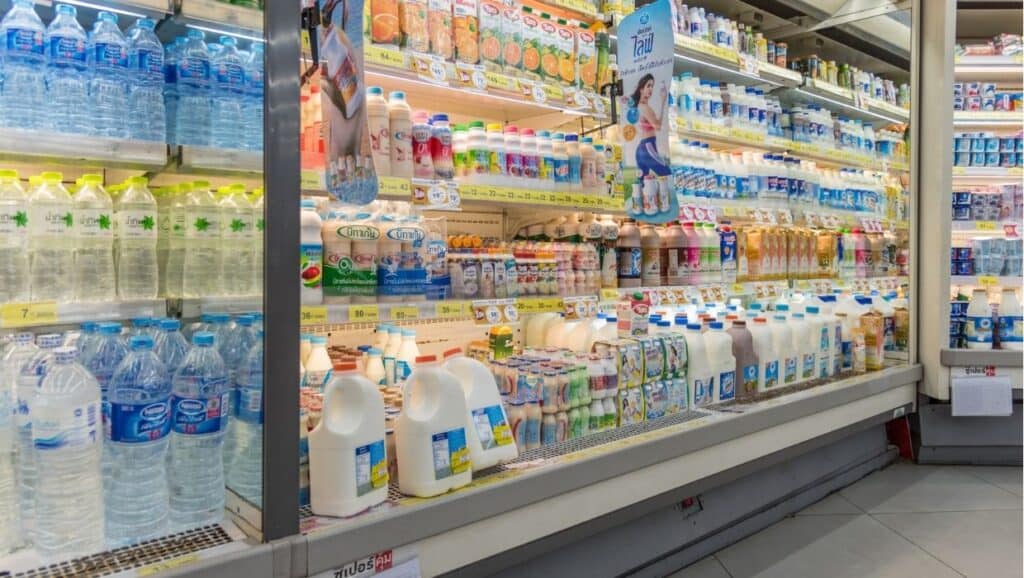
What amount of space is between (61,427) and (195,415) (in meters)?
0.28

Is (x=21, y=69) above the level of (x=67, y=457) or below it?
above

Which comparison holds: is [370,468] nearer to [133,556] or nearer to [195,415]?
[195,415]

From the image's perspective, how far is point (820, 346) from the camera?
369 cm

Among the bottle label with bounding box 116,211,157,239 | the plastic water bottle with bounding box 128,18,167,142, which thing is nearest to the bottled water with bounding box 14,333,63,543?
the bottle label with bounding box 116,211,157,239

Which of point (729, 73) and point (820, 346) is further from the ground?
point (729, 73)

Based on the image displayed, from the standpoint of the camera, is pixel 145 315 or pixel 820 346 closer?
pixel 145 315

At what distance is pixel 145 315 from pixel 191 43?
29.8 inches

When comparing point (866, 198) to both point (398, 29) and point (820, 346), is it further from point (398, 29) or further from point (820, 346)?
point (398, 29)

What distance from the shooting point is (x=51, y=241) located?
1.76 meters

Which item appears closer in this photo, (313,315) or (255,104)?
(255,104)

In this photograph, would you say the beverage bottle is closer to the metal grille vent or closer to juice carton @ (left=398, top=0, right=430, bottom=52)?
juice carton @ (left=398, top=0, right=430, bottom=52)

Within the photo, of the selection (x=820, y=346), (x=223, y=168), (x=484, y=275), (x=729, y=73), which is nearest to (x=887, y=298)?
(x=820, y=346)

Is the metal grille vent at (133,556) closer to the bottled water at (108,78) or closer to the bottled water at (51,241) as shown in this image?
the bottled water at (51,241)

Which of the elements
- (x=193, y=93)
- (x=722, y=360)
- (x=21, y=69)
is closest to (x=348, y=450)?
(x=193, y=93)
